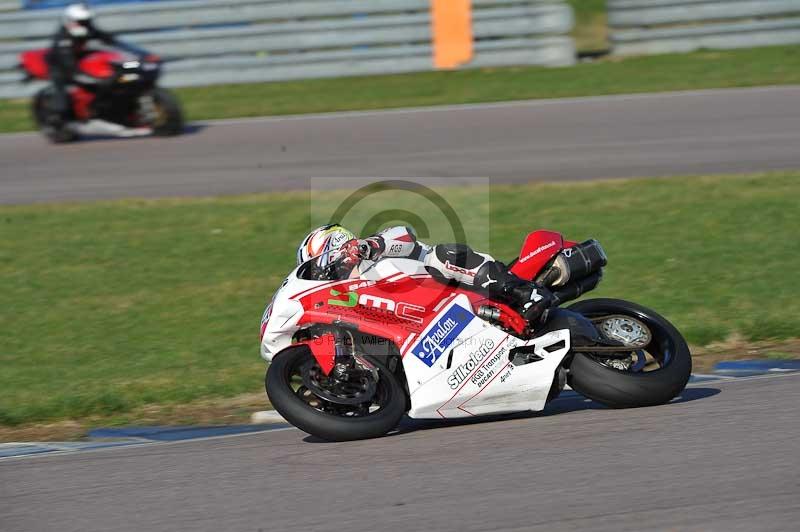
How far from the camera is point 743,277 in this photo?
8695 millimetres

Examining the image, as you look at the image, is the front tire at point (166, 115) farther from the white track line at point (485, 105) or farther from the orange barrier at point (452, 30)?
the orange barrier at point (452, 30)

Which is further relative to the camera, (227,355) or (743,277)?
(743,277)

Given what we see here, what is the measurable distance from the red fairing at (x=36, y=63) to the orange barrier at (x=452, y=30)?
552cm

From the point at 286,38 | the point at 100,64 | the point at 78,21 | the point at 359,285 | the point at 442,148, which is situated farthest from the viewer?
the point at 286,38

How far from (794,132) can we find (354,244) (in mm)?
8645

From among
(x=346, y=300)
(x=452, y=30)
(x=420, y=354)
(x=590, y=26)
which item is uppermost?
(x=452, y=30)

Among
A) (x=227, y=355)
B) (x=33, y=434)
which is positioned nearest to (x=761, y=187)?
(x=227, y=355)

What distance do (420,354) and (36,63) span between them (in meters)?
10.9

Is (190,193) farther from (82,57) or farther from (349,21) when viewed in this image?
(349,21)

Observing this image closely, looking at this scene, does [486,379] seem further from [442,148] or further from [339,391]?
[442,148]

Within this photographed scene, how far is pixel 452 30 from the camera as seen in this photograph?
54.0 feet

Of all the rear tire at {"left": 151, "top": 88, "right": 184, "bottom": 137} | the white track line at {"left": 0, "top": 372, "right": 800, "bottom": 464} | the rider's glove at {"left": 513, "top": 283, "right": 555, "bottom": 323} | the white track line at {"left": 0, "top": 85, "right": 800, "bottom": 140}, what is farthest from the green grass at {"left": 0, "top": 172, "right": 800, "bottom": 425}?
the white track line at {"left": 0, "top": 85, "right": 800, "bottom": 140}

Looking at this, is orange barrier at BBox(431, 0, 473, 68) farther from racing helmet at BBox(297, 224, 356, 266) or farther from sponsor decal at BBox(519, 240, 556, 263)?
racing helmet at BBox(297, 224, 356, 266)

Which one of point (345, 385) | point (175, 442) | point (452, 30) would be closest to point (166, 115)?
point (452, 30)
